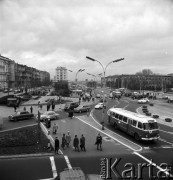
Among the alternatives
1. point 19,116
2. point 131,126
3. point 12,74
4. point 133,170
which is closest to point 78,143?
point 133,170

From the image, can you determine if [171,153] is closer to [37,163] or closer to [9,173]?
[37,163]

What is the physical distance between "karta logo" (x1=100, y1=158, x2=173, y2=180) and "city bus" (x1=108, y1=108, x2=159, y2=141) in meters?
5.40

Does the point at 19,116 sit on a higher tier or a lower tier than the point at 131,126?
lower

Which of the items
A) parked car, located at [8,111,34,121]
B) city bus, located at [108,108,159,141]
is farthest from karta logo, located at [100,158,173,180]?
parked car, located at [8,111,34,121]

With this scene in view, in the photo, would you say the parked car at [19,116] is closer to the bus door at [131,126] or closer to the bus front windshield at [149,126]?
the bus door at [131,126]

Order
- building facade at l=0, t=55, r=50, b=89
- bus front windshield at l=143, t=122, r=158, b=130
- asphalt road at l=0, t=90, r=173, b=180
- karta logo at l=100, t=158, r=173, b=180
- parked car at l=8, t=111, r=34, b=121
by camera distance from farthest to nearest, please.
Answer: building facade at l=0, t=55, r=50, b=89 < parked car at l=8, t=111, r=34, b=121 < bus front windshield at l=143, t=122, r=158, b=130 < asphalt road at l=0, t=90, r=173, b=180 < karta logo at l=100, t=158, r=173, b=180

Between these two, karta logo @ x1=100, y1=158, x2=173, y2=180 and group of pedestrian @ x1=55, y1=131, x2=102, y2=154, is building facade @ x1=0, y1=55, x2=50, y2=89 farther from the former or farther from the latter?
karta logo @ x1=100, y1=158, x2=173, y2=180

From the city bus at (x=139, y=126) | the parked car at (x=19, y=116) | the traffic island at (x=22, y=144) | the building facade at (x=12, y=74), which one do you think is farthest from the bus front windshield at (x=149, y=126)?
the building facade at (x=12, y=74)

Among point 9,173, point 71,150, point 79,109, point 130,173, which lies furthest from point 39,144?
point 79,109

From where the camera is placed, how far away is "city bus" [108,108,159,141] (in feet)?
72.2

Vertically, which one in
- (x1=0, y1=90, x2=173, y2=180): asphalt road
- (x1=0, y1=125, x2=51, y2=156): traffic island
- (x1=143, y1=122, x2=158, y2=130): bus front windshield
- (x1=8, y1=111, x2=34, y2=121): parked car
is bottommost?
(x1=0, y1=90, x2=173, y2=180): asphalt road

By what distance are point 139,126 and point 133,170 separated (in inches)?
328

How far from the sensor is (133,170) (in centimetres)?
1476

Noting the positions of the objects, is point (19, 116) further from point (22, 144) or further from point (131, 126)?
point (131, 126)
